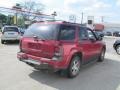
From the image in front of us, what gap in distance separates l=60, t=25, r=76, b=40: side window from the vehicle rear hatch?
9.0 inches

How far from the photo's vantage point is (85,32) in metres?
7.41

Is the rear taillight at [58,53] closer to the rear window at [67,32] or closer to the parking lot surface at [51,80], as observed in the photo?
the rear window at [67,32]

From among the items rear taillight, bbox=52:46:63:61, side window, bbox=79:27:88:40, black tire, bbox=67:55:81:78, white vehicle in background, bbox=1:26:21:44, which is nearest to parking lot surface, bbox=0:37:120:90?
black tire, bbox=67:55:81:78

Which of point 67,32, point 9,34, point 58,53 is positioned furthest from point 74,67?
point 9,34

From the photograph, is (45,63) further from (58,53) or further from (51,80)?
(51,80)

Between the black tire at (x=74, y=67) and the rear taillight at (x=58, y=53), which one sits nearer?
the rear taillight at (x=58, y=53)

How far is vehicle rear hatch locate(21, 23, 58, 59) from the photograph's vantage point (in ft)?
19.0

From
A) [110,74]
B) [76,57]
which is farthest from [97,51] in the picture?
[76,57]

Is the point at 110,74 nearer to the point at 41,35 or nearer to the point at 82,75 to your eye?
the point at 82,75

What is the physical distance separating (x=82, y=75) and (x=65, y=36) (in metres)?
1.80

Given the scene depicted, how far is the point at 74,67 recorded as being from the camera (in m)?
6.64

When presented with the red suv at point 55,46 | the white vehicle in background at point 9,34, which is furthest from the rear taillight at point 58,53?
the white vehicle in background at point 9,34

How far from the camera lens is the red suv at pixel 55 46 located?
5762 mm

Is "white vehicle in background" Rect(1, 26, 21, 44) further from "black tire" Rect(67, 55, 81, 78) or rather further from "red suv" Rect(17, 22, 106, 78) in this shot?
"black tire" Rect(67, 55, 81, 78)
